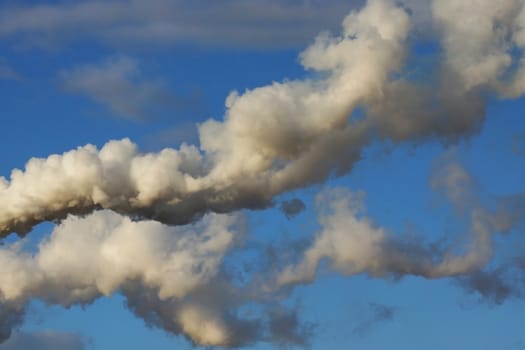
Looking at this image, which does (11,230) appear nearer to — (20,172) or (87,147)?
(20,172)

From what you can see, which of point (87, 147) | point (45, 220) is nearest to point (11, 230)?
point (45, 220)

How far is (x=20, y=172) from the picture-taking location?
6775 cm

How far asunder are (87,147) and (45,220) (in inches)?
274

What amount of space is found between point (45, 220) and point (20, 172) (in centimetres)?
366

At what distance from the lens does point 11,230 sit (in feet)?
227

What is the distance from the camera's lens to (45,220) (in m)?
67.9

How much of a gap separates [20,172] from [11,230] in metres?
4.43

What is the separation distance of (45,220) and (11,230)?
3.13m

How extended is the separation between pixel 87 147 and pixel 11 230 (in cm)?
972

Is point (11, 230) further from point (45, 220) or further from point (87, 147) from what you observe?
point (87, 147)

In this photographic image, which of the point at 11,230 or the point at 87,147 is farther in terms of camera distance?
the point at 11,230

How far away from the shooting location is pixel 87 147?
64.3 m
